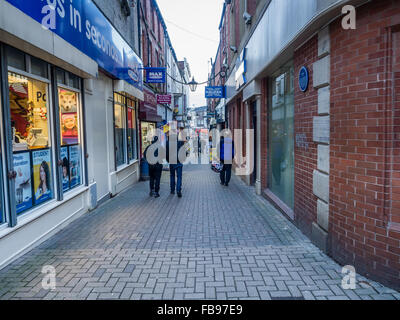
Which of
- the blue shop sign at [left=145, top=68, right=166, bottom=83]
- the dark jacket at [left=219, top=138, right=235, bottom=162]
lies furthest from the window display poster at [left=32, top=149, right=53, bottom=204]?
the blue shop sign at [left=145, top=68, right=166, bottom=83]

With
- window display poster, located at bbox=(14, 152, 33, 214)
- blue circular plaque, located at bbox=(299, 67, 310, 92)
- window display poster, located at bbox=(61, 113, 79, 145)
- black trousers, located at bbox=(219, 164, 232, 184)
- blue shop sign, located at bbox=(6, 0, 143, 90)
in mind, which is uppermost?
blue shop sign, located at bbox=(6, 0, 143, 90)

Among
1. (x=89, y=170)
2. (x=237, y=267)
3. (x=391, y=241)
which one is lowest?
(x=237, y=267)

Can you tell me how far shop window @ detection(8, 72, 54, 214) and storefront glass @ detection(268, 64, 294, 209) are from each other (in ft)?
15.3

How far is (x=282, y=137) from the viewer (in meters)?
6.62

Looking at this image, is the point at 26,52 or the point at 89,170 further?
the point at 89,170

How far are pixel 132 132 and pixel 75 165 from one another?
509 cm

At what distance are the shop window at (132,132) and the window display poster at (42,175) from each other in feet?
18.1

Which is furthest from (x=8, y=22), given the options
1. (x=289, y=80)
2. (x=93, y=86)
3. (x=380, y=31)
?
(x=289, y=80)

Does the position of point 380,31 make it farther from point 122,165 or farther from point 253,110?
point 122,165

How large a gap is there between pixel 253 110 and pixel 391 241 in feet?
23.0

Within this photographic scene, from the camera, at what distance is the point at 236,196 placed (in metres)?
8.25

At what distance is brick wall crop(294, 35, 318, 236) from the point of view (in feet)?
15.0

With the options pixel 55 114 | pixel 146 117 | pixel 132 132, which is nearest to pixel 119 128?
pixel 132 132

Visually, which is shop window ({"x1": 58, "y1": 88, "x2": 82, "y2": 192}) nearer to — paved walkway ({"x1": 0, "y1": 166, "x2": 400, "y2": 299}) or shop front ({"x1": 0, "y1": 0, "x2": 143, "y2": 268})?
shop front ({"x1": 0, "y1": 0, "x2": 143, "y2": 268})
